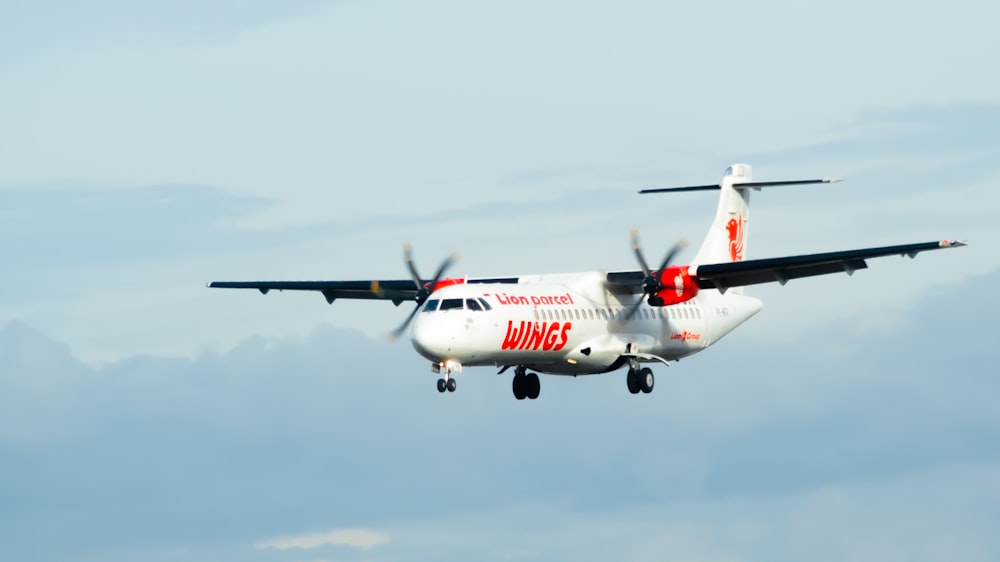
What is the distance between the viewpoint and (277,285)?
4344 centimetres

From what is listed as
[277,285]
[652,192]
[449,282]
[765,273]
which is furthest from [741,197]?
[277,285]

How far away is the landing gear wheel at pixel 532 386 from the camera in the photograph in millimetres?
40594

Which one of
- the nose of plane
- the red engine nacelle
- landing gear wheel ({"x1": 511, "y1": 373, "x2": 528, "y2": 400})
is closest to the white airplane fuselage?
the nose of plane

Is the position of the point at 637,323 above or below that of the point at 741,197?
below

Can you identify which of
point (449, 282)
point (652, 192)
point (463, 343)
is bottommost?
point (463, 343)

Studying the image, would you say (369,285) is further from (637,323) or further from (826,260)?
(826,260)

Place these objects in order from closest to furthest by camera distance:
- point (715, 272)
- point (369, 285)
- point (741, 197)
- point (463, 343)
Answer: point (463, 343), point (715, 272), point (369, 285), point (741, 197)

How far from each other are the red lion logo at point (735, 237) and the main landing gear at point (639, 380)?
678 cm

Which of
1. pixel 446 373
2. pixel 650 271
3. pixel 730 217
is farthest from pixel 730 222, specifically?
pixel 446 373

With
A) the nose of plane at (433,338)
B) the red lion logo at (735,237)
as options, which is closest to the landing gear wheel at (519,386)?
the nose of plane at (433,338)

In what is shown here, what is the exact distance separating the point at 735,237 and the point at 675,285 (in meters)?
7.62

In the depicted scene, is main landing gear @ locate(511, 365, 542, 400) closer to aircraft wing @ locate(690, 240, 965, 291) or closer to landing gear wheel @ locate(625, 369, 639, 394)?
landing gear wheel @ locate(625, 369, 639, 394)

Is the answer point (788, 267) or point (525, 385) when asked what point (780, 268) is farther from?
point (525, 385)

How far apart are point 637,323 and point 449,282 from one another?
5.53m
